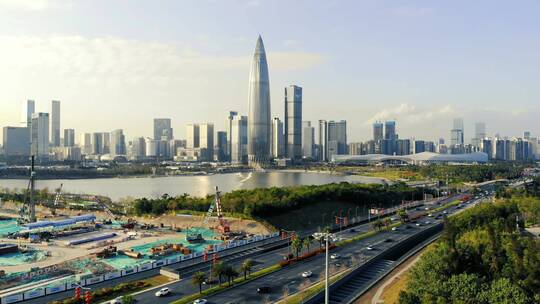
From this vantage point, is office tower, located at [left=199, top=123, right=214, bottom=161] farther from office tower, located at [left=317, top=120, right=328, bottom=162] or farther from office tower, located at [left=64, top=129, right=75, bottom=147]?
office tower, located at [left=64, top=129, right=75, bottom=147]

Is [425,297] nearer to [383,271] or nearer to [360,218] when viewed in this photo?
[383,271]

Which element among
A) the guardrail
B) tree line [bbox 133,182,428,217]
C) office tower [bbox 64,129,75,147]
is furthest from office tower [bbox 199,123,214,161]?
the guardrail

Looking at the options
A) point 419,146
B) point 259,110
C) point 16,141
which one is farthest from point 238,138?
point 419,146

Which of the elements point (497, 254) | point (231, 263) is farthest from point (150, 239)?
point (497, 254)

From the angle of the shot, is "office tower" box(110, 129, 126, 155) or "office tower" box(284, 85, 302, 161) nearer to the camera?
"office tower" box(284, 85, 302, 161)

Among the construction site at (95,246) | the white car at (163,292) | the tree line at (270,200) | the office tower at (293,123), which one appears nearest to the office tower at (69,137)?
the office tower at (293,123)

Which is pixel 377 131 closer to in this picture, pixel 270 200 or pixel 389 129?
pixel 389 129

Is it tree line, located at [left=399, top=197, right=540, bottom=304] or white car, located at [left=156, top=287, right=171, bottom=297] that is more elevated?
tree line, located at [left=399, top=197, right=540, bottom=304]
